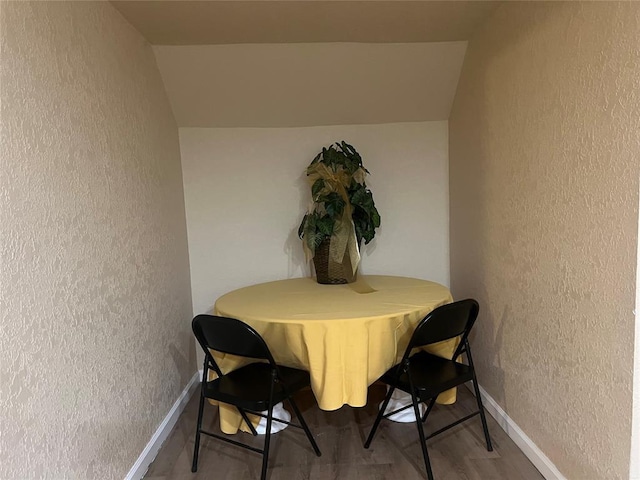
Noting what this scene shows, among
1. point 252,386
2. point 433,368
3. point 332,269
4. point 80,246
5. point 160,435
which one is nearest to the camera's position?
point 80,246

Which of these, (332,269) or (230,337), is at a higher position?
(332,269)

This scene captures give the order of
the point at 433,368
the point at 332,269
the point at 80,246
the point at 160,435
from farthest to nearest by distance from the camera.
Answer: the point at 332,269 → the point at 160,435 → the point at 433,368 → the point at 80,246

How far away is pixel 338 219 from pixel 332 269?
303 mm

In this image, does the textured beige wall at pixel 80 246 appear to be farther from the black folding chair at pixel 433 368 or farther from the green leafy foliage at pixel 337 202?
→ the black folding chair at pixel 433 368

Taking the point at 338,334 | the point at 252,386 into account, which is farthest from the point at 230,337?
the point at 338,334

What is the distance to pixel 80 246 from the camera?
156 cm

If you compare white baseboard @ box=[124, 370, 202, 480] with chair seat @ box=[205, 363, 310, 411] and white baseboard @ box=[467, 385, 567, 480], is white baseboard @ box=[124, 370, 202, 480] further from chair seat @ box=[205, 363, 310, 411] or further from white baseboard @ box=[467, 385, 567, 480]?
white baseboard @ box=[467, 385, 567, 480]

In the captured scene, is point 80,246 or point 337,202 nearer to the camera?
point 80,246

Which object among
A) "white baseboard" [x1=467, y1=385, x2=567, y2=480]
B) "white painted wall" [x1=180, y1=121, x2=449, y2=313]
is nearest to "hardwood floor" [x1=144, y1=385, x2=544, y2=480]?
"white baseboard" [x1=467, y1=385, x2=567, y2=480]

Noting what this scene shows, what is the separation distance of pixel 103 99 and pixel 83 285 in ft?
2.54

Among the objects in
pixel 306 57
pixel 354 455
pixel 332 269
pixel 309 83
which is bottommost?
pixel 354 455

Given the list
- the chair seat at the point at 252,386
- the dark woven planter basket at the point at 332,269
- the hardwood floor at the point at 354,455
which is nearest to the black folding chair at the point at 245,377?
the chair seat at the point at 252,386

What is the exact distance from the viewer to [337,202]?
247cm

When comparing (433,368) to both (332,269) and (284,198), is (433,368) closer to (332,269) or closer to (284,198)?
(332,269)
